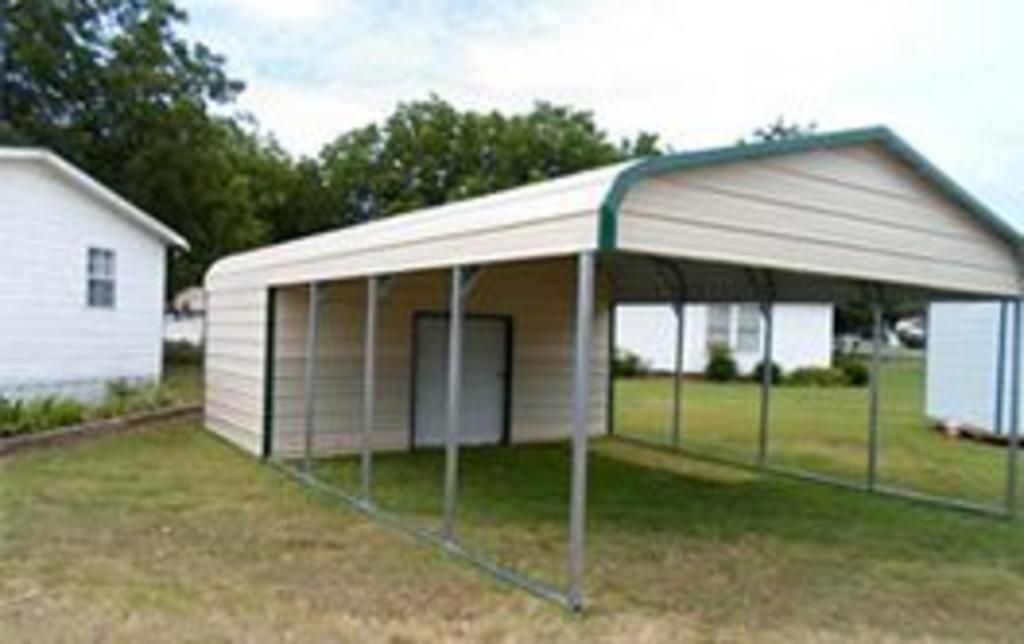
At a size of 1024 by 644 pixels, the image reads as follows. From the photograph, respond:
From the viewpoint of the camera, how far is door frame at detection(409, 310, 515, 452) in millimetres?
12633

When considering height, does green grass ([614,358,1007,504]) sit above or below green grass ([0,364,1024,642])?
below

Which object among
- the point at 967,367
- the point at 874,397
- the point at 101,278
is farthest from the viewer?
the point at 967,367

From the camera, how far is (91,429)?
13047mm

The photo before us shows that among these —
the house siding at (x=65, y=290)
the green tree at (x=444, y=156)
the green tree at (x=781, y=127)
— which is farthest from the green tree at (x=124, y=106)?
the green tree at (x=781, y=127)

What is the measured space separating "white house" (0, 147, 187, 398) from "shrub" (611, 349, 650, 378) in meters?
15.5

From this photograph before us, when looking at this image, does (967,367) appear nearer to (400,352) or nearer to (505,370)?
(505,370)

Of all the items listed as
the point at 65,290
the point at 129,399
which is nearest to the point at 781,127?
the point at 65,290

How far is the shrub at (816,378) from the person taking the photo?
29.7m

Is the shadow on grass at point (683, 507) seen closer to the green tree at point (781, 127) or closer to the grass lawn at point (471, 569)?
the grass lawn at point (471, 569)

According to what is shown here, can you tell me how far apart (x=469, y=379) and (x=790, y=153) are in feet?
22.6

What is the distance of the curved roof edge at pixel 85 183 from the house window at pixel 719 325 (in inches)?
677

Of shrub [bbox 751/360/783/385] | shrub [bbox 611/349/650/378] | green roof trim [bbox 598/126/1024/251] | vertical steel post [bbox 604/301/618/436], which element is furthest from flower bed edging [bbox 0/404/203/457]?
shrub [bbox 751/360/783/385]

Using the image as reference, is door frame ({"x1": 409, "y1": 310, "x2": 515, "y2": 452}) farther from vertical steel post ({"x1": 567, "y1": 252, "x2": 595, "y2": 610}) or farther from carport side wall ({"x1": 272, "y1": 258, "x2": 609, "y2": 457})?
vertical steel post ({"x1": 567, "y1": 252, "x2": 595, "y2": 610})

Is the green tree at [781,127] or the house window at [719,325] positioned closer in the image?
the house window at [719,325]
